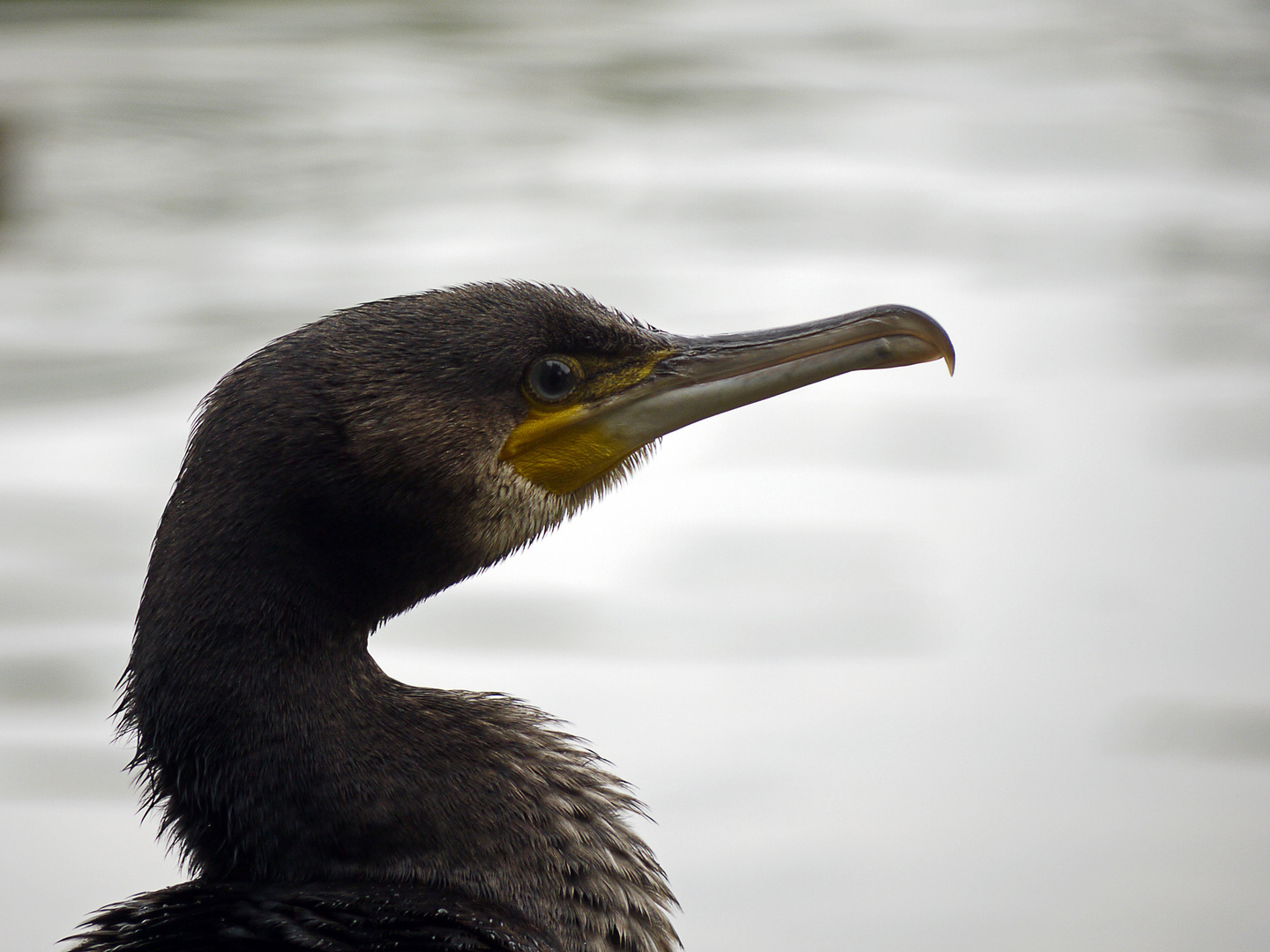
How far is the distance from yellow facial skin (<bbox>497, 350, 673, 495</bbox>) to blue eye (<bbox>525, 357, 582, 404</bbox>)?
11mm

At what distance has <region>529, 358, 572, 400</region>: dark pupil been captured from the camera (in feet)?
9.09

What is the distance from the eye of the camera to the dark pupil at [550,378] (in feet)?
9.09

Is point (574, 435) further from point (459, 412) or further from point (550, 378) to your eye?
point (459, 412)

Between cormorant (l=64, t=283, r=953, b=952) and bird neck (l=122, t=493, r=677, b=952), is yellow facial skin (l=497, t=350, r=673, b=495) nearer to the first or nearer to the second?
cormorant (l=64, t=283, r=953, b=952)

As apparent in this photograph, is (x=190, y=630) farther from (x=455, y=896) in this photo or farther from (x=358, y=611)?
(x=455, y=896)

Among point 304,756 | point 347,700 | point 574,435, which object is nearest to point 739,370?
point 574,435

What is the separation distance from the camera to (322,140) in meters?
9.79

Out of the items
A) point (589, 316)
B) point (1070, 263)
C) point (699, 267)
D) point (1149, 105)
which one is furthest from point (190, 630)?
point (1149, 105)

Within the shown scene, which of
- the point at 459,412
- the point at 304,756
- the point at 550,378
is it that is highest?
the point at 550,378

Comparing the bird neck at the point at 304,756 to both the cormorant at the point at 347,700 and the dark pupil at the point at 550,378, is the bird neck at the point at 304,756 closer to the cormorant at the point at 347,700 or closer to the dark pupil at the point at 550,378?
the cormorant at the point at 347,700

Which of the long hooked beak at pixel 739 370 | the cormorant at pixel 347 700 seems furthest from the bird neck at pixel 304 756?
the long hooked beak at pixel 739 370

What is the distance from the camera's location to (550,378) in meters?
2.79

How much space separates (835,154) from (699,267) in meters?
2.06

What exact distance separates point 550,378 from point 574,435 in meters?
0.12
